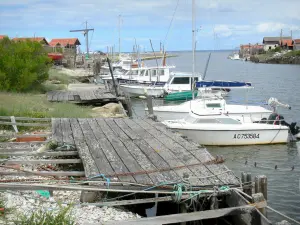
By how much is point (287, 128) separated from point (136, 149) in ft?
41.0

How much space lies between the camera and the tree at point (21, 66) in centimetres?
2598

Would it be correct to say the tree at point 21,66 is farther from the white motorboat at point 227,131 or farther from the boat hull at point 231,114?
the white motorboat at point 227,131

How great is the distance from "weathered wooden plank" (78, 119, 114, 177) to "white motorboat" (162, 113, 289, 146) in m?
7.69

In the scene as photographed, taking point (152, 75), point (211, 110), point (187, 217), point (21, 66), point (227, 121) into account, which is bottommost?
point (227, 121)

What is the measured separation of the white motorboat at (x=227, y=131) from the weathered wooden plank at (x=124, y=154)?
7.05 m

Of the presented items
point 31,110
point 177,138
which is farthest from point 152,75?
point 177,138

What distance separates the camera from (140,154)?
416 inches

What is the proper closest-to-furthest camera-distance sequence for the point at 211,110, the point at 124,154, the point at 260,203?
the point at 260,203 → the point at 124,154 → the point at 211,110

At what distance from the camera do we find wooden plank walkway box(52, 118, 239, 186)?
8828 mm

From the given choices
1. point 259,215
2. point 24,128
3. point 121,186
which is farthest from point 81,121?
point 259,215

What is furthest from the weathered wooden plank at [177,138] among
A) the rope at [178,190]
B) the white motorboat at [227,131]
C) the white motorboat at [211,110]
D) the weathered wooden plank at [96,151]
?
the white motorboat at [211,110]

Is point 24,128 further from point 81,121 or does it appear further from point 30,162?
point 30,162

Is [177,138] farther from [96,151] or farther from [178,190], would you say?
[178,190]

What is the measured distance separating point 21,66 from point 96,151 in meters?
17.6
